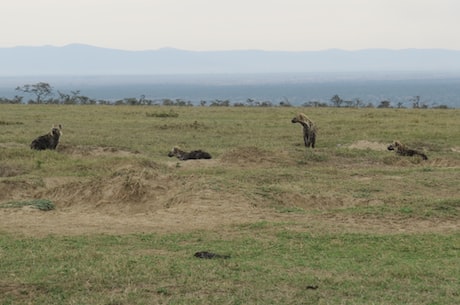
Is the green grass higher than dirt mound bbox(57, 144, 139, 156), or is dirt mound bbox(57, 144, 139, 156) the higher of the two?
the green grass

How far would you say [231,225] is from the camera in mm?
9688

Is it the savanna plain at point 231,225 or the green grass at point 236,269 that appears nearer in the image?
the green grass at point 236,269

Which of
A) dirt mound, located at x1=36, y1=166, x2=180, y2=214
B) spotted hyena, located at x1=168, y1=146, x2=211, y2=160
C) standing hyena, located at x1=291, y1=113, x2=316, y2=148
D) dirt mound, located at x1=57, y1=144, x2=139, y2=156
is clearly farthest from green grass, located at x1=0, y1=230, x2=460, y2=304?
standing hyena, located at x1=291, y1=113, x2=316, y2=148

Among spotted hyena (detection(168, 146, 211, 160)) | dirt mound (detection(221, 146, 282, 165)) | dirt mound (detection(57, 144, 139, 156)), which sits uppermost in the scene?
dirt mound (detection(221, 146, 282, 165))

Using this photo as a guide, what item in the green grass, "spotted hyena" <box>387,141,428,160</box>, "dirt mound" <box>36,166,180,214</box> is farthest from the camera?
"spotted hyena" <box>387,141,428,160</box>

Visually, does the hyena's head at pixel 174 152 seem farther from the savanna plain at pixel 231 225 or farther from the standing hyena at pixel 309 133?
the standing hyena at pixel 309 133

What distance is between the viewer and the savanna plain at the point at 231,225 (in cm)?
652

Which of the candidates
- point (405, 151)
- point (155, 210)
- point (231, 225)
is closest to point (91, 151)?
point (155, 210)

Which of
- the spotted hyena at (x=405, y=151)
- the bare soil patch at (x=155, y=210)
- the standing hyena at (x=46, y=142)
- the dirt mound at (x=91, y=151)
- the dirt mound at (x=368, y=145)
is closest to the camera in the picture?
the bare soil patch at (x=155, y=210)

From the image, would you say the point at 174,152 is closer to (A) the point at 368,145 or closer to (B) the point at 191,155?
(B) the point at 191,155

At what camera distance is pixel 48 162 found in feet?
51.1

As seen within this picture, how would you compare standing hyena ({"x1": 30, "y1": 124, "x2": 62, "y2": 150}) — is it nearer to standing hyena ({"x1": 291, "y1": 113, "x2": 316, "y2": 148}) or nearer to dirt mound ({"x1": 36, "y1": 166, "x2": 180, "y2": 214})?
dirt mound ({"x1": 36, "y1": 166, "x2": 180, "y2": 214})

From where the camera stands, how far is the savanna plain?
6520 millimetres

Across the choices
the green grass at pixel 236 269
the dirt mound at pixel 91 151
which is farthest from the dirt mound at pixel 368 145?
the green grass at pixel 236 269
